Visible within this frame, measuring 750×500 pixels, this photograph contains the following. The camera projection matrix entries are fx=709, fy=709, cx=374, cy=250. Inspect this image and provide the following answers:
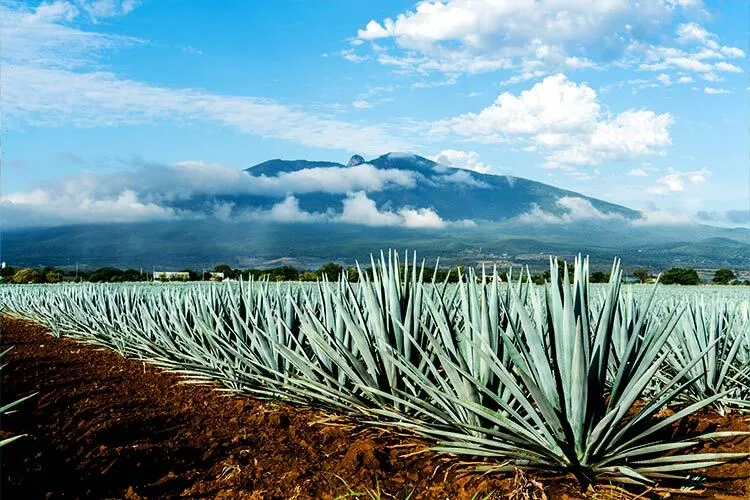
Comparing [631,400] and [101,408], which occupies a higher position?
[631,400]

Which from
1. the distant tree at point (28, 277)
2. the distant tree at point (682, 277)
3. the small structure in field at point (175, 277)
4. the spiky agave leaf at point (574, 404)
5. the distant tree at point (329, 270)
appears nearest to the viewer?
the spiky agave leaf at point (574, 404)

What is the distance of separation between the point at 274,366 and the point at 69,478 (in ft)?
4.97

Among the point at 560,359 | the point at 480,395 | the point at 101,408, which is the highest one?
the point at 560,359

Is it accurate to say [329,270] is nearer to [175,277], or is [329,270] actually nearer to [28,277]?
[175,277]

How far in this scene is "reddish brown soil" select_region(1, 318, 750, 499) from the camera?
8.76 ft

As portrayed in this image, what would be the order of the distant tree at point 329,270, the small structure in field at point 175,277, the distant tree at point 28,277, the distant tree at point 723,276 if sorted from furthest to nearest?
the distant tree at point 723,276 → the small structure in field at point 175,277 → the distant tree at point 28,277 → the distant tree at point 329,270

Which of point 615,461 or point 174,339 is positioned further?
point 174,339

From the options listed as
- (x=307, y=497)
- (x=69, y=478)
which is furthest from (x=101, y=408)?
(x=307, y=497)

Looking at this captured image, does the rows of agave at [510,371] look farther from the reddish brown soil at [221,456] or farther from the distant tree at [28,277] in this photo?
the distant tree at [28,277]

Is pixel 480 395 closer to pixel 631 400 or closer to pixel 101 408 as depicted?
pixel 631 400

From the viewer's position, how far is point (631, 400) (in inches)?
102

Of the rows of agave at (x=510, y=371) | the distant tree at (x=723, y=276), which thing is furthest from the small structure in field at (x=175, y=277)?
the distant tree at (x=723, y=276)

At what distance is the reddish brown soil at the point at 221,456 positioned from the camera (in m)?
2.67

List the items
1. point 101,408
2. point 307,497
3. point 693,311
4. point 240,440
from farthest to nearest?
1. point 693,311
2. point 101,408
3. point 240,440
4. point 307,497
